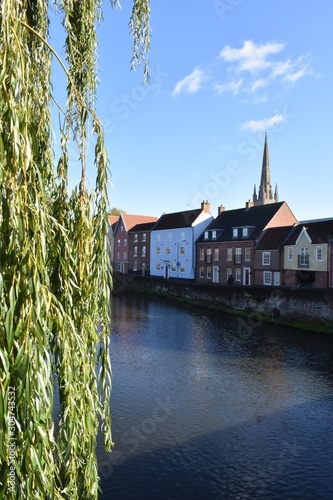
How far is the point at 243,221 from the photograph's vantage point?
49.6 metres

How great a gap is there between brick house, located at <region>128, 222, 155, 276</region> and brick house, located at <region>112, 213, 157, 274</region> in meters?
1.36

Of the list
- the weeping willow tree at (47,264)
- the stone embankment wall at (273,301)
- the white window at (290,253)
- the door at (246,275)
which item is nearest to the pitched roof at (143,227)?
the stone embankment wall at (273,301)

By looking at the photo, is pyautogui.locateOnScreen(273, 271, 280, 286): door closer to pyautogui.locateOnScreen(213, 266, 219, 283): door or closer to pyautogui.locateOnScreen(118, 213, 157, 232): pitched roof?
pyautogui.locateOnScreen(213, 266, 219, 283): door

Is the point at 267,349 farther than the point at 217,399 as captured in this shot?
Yes

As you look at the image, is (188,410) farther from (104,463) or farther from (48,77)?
(48,77)

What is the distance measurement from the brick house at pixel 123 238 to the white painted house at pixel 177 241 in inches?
326

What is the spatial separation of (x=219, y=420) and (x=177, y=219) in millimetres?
47068

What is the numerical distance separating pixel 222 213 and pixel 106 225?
51.3 meters

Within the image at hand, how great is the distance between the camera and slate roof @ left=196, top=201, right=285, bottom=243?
46406 mm

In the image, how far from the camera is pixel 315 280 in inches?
1534

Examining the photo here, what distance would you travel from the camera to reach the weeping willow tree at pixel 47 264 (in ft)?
11.0

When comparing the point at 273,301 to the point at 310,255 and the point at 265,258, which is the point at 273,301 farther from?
the point at 265,258

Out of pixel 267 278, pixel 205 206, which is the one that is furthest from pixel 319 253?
pixel 205 206

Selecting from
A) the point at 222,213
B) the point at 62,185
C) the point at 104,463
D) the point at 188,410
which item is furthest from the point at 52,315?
the point at 222,213
